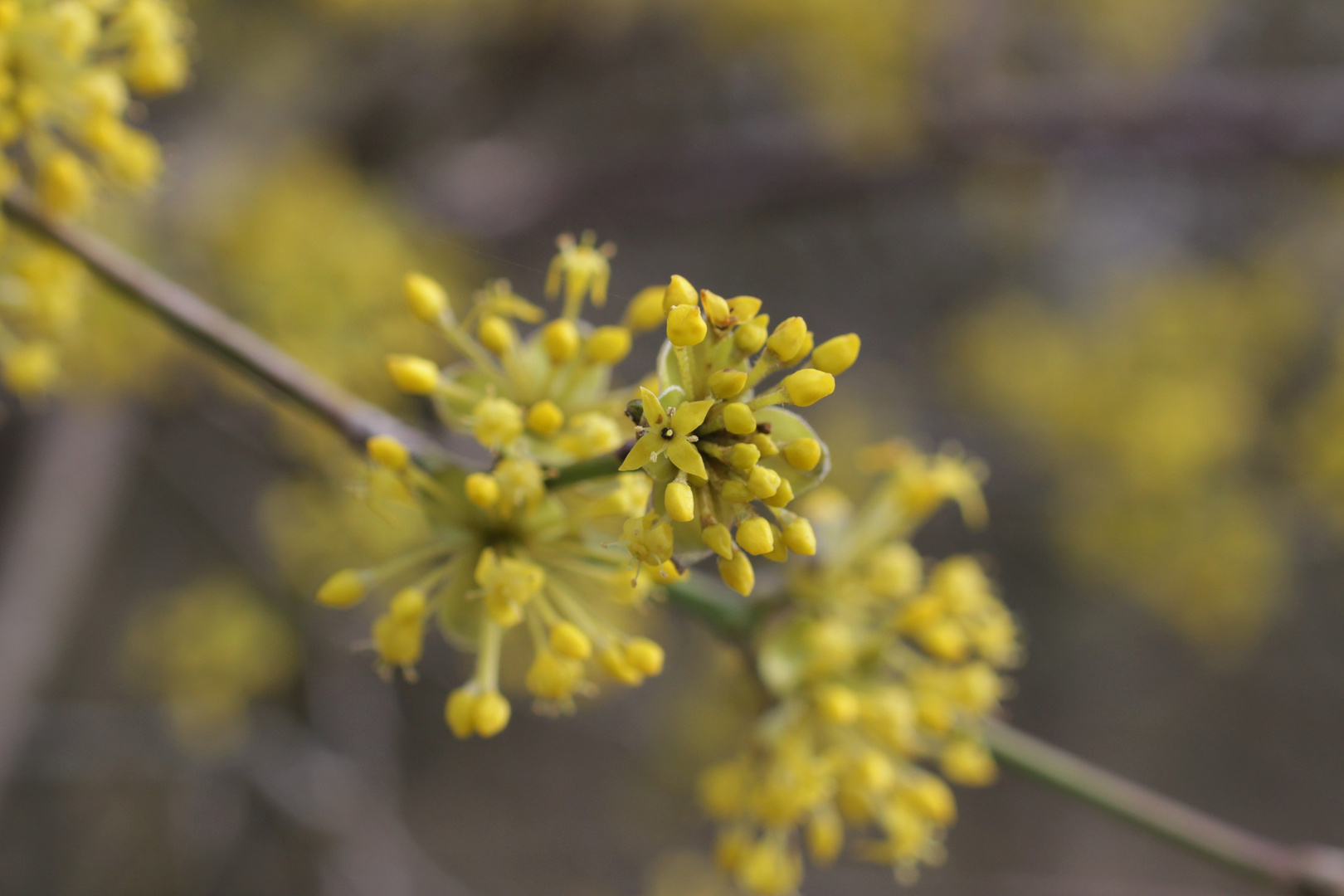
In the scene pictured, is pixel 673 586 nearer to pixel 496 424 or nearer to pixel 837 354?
pixel 496 424

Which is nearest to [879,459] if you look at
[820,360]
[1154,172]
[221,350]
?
[820,360]

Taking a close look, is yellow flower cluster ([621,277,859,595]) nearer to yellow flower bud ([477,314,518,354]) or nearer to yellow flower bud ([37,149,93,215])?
yellow flower bud ([477,314,518,354])

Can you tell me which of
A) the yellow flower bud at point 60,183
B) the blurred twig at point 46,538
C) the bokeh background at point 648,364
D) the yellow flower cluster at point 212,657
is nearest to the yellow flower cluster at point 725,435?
the yellow flower bud at point 60,183

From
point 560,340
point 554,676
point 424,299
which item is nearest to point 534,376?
point 560,340

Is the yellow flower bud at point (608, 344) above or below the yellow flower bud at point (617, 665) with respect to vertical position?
above

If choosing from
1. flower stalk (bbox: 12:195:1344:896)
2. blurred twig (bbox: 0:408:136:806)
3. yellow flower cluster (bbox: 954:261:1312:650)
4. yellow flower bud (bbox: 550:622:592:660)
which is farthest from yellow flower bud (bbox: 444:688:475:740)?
yellow flower cluster (bbox: 954:261:1312:650)

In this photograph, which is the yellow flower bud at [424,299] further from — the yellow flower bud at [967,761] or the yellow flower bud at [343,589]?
the yellow flower bud at [967,761]
